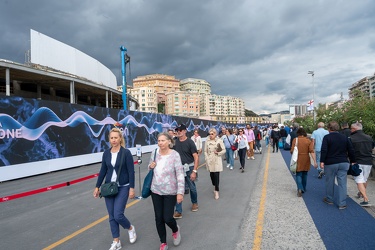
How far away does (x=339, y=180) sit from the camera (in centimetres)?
532

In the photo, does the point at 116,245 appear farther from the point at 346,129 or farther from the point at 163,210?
the point at 346,129

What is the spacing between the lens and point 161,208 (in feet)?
11.5

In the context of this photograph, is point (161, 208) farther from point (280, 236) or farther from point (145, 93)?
point (145, 93)

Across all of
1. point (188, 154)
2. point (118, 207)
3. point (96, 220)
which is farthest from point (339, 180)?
point (96, 220)

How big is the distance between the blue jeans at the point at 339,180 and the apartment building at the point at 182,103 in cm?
13262

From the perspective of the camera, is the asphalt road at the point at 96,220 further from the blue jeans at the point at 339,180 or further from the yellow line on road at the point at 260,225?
the blue jeans at the point at 339,180

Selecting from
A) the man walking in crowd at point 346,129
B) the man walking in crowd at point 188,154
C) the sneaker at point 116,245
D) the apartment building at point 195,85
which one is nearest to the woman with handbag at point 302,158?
the man walking in crowd at point 346,129

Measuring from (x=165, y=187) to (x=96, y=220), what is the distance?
93.3 inches

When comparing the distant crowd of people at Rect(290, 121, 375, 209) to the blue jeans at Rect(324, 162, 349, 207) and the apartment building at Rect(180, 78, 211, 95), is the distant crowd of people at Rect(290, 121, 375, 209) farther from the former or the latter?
the apartment building at Rect(180, 78, 211, 95)

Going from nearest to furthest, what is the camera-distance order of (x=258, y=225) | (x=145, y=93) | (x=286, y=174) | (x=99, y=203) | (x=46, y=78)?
1. (x=258, y=225)
2. (x=99, y=203)
3. (x=286, y=174)
4. (x=46, y=78)
5. (x=145, y=93)

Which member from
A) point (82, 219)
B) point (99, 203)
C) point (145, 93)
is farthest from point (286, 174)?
point (145, 93)

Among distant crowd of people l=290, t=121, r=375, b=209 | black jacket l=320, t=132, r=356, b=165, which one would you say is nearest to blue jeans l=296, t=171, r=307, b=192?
distant crowd of people l=290, t=121, r=375, b=209

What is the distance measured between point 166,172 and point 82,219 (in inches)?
107

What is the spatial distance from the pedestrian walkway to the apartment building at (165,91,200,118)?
132 meters
